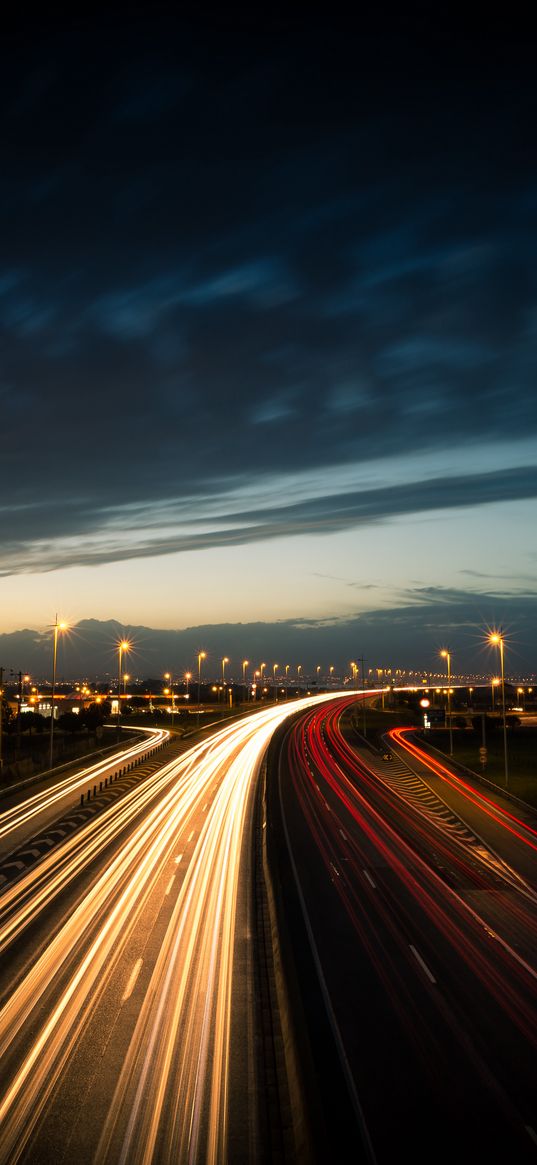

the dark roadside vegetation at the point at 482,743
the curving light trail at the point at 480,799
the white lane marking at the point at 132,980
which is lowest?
the dark roadside vegetation at the point at 482,743

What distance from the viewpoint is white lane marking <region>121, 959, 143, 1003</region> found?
1988cm

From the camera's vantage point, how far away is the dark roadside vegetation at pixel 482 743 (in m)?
63.2

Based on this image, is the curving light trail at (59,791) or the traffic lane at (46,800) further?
the curving light trail at (59,791)

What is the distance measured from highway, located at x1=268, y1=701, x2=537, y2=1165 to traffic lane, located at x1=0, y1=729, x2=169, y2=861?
43.9ft

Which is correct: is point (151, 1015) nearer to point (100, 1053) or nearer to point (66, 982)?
point (100, 1053)

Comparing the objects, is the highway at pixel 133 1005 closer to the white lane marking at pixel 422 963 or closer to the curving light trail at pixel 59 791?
the white lane marking at pixel 422 963

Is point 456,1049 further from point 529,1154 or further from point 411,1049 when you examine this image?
point 529,1154

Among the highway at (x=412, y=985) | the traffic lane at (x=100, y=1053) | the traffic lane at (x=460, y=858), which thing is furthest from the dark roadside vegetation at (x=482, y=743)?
the traffic lane at (x=100, y=1053)

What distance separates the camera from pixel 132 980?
68.8 ft

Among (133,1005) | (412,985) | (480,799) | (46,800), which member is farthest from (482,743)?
(133,1005)

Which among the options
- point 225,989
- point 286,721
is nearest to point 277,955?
point 225,989

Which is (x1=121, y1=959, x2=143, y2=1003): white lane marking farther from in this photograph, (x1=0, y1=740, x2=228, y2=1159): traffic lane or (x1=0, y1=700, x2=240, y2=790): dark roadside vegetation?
(x1=0, y1=700, x2=240, y2=790): dark roadside vegetation

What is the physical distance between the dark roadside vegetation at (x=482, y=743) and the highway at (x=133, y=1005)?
3042 cm

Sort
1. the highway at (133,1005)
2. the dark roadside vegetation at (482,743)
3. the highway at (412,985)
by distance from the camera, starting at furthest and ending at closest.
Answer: the dark roadside vegetation at (482,743) < the highway at (412,985) < the highway at (133,1005)
